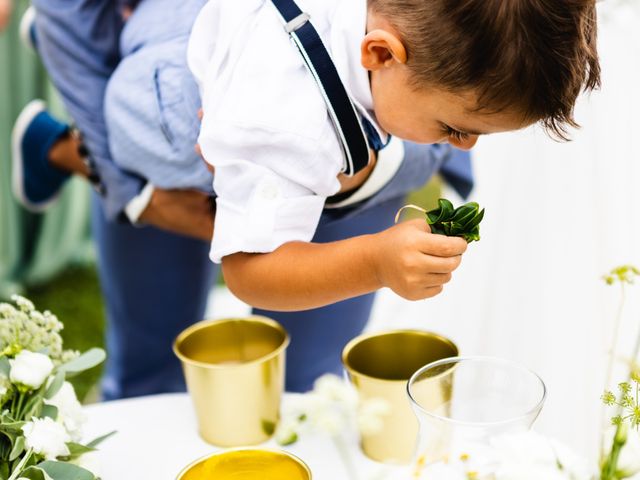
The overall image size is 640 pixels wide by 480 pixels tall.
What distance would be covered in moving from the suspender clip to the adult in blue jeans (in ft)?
0.69

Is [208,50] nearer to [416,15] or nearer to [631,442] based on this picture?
[416,15]

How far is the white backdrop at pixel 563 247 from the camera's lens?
1467mm

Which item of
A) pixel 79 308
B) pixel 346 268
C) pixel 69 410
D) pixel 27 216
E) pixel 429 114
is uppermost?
pixel 429 114

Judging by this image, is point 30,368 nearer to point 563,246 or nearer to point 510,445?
point 510,445

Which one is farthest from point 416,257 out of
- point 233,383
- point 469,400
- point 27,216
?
point 27,216

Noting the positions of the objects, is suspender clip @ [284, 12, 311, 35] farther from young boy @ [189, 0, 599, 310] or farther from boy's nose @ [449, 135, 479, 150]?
boy's nose @ [449, 135, 479, 150]

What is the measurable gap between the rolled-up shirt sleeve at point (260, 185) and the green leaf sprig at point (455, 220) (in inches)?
5.5

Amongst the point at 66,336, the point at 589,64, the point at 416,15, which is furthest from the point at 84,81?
the point at 66,336

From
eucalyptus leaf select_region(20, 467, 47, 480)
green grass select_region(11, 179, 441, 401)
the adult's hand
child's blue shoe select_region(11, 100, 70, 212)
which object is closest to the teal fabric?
green grass select_region(11, 179, 441, 401)

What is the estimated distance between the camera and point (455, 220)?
0.71m

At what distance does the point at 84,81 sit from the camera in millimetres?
1220

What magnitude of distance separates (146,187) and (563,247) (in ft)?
2.63

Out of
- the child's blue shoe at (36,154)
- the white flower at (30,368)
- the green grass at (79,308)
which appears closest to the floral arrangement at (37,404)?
the white flower at (30,368)

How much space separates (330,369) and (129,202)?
0.40 m
